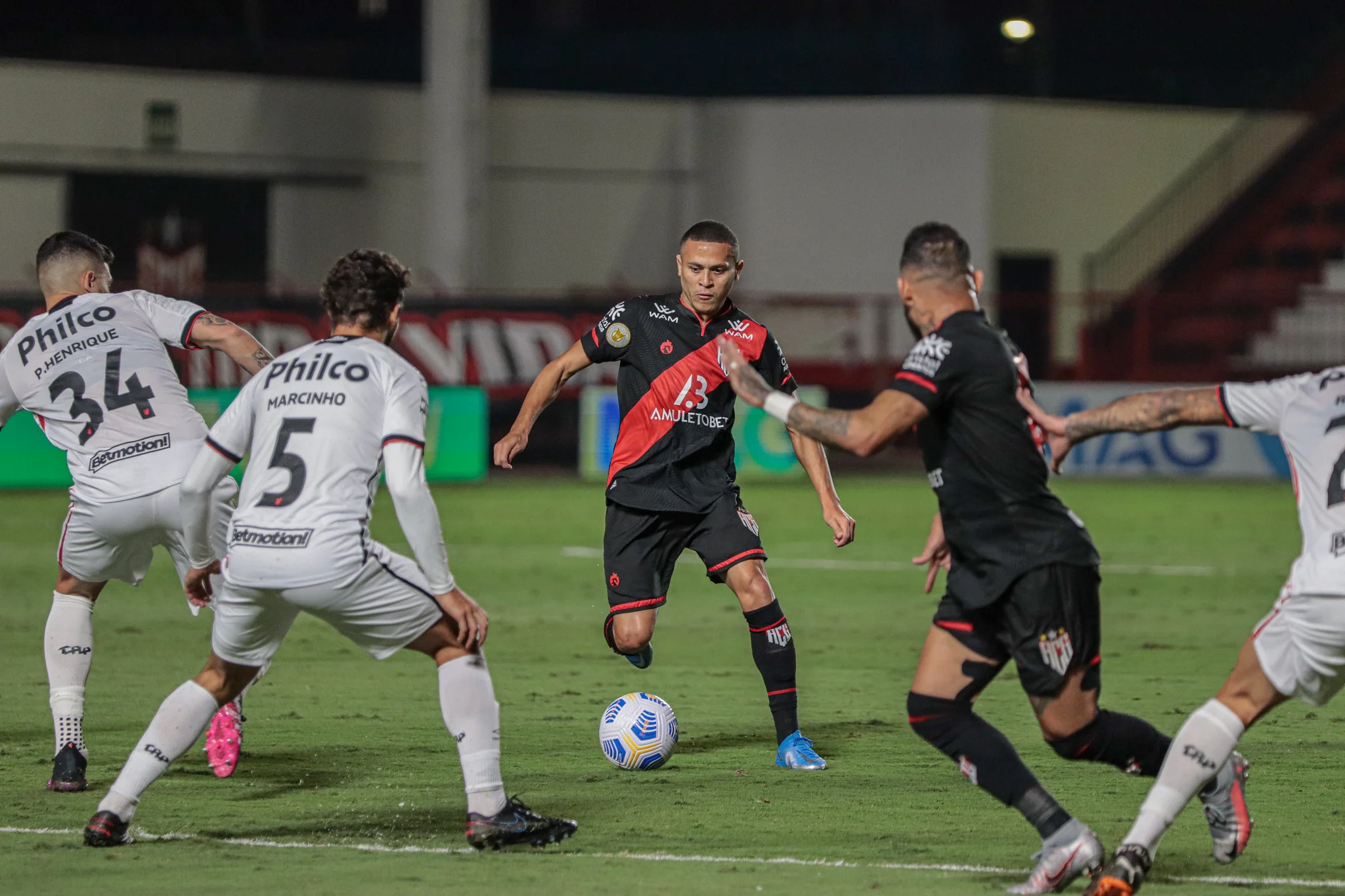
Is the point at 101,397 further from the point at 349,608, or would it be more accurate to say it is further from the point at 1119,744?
the point at 1119,744

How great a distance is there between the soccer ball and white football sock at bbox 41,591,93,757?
206 centimetres

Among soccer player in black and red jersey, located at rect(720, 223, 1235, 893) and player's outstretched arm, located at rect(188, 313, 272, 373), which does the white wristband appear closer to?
soccer player in black and red jersey, located at rect(720, 223, 1235, 893)

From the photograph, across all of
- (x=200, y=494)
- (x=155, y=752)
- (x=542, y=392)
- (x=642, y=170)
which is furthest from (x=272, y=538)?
(x=642, y=170)

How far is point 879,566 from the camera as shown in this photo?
14.6 meters

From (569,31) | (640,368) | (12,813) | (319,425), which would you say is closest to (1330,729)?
(640,368)

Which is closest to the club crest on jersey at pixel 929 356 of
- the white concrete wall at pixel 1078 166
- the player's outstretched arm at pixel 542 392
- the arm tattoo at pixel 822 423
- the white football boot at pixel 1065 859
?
the arm tattoo at pixel 822 423

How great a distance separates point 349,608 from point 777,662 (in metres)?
2.33

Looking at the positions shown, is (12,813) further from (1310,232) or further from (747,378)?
(1310,232)

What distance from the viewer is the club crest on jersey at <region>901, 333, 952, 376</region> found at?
5.39 m

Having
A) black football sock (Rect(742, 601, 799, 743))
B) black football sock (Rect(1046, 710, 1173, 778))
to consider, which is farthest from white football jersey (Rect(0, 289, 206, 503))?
black football sock (Rect(1046, 710, 1173, 778))

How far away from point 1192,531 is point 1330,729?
31.7 feet

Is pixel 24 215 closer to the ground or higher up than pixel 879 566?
higher up

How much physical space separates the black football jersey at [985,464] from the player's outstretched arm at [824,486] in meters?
1.73

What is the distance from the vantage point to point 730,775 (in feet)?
23.3
